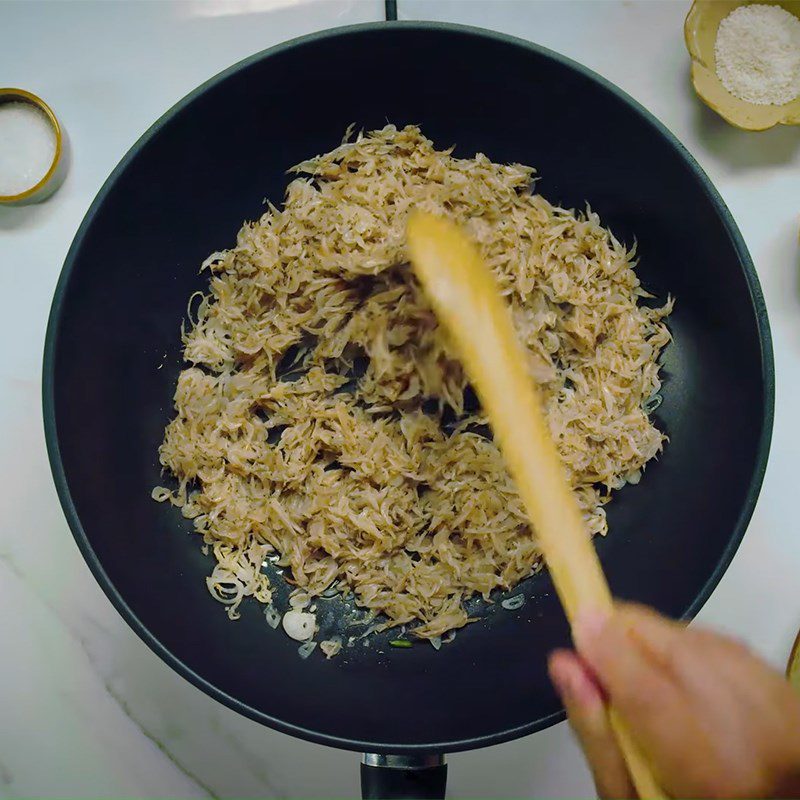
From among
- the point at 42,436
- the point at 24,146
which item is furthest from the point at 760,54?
the point at 42,436

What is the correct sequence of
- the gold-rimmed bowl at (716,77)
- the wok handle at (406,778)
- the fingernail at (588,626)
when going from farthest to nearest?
the gold-rimmed bowl at (716,77), the wok handle at (406,778), the fingernail at (588,626)

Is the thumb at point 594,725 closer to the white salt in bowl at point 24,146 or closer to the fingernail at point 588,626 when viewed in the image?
the fingernail at point 588,626

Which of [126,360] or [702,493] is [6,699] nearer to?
[126,360]

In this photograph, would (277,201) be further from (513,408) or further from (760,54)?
(760,54)

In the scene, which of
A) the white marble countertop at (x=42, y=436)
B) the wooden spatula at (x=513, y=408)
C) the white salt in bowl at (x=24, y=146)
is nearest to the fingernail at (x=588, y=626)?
the wooden spatula at (x=513, y=408)

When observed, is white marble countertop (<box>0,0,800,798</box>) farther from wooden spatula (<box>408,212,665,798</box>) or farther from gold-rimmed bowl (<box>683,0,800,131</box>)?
wooden spatula (<box>408,212,665,798</box>)

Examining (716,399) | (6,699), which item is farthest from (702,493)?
(6,699)

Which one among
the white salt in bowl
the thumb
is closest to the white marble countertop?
the white salt in bowl
